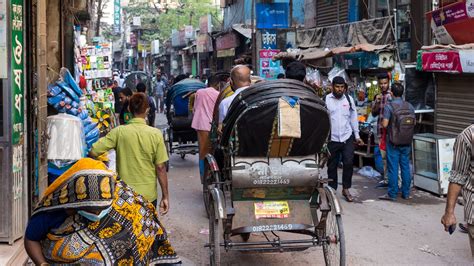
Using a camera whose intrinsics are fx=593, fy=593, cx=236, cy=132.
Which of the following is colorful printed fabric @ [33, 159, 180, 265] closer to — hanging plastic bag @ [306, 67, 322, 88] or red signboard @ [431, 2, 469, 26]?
red signboard @ [431, 2, 469, 26]

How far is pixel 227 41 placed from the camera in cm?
2605

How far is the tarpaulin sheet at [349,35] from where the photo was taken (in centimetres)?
1222

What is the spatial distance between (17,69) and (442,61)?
22.8 ft

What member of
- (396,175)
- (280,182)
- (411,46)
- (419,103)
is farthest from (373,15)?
(280,182)

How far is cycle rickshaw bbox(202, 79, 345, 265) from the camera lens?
16.6 feet

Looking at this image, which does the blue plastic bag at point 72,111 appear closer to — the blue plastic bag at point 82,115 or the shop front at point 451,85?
the blue plastic bag at point 82,115

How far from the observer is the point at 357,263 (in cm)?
602

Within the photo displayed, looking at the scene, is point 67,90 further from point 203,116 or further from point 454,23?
point 454,23

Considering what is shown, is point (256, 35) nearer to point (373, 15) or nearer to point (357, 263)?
point (373, 15)

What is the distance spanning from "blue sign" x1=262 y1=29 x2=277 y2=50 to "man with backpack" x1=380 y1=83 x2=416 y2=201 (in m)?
8.59

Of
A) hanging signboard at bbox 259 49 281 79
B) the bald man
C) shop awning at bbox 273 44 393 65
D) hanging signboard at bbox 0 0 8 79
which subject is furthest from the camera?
hanging signboard at bbox 259 49 281 79

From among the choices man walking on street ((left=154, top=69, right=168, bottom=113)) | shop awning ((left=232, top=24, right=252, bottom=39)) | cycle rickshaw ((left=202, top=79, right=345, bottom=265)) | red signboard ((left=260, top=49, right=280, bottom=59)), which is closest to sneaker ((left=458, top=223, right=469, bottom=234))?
cycle rickshaw ((left=202, top=79, right=345, bottom=265))

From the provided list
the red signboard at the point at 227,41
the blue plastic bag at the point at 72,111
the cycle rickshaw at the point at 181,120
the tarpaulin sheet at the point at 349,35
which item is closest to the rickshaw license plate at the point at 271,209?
the blue plastic bag at the point at 72,111

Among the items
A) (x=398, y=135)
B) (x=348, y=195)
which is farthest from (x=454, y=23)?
(x=348, y=195)
